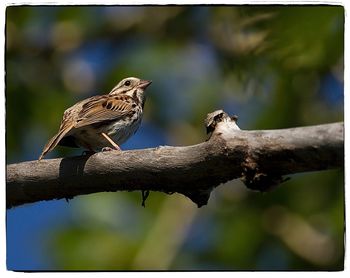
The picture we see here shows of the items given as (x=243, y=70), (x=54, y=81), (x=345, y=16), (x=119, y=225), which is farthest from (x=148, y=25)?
(x=345, y=16)

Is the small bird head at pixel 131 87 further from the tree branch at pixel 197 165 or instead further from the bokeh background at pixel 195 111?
the tree branch at pixel 197 165

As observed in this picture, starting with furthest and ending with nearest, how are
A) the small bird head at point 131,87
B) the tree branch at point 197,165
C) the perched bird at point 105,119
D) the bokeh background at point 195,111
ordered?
1. the small bird head at point 131,87
2. the perched bird at point 105,119
3. the bokeh background at point 195,111
4. the tree branch at point 197,165

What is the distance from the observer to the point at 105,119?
129 inches

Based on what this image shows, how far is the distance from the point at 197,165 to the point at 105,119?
944 millimetres

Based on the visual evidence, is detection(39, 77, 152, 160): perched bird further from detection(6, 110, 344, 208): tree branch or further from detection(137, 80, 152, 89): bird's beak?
detection(6, 110, 344, 208): tree branch

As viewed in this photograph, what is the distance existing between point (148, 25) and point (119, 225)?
957mm

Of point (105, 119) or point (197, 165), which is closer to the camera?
point (197, 165)

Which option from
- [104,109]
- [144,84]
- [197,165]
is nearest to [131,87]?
[144,84]

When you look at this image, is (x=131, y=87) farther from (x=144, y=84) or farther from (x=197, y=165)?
(x=197, y=165)

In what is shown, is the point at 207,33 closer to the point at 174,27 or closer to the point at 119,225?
the point at 174,27

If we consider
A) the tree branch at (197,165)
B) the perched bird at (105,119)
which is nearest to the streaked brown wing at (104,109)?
the perched bird at (105,119)

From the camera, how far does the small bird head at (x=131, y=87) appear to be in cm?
356

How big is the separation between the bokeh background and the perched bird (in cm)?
4

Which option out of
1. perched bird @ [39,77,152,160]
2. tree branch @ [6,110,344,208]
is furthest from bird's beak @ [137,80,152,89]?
tree branch @ [6,110,344,208]
